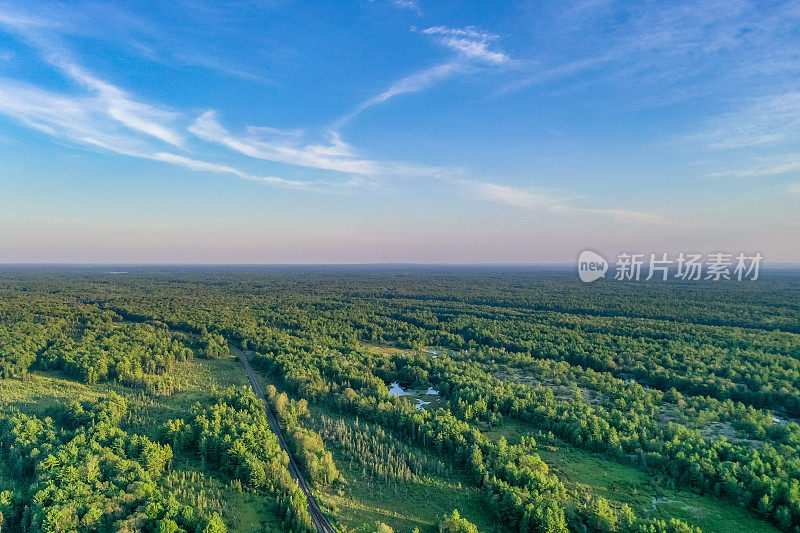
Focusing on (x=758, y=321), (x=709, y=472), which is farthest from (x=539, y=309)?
(x=709, y=472)

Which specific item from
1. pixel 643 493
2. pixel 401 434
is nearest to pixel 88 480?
pixel 401 434

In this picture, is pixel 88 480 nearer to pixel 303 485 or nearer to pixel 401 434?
pixel 303 485

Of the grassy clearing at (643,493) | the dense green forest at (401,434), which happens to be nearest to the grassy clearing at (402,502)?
the dense green forest at (401,434)

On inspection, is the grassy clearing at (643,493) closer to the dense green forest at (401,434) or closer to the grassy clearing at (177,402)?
the dense green forest at (401,434)

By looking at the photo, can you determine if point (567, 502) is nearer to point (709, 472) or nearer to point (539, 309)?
point (709, 472)

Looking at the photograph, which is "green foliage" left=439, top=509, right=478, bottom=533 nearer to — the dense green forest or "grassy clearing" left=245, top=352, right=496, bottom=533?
the dense green forest
